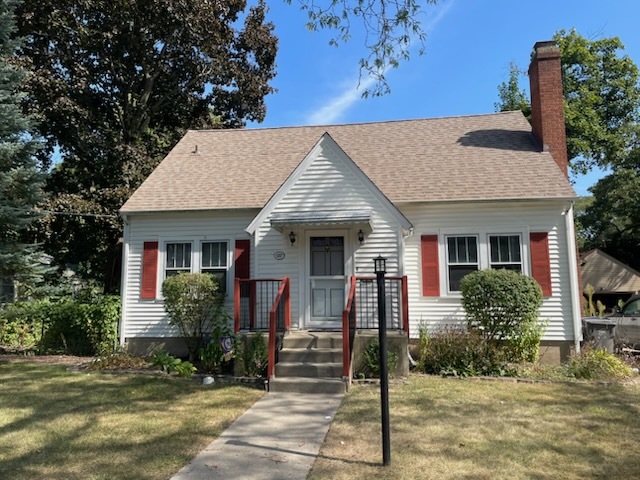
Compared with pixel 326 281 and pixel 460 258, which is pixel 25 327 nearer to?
pixel 326 281

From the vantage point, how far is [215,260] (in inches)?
450

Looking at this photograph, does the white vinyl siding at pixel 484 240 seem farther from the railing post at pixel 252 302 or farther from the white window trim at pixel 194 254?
the white window trim at pixel 194 254

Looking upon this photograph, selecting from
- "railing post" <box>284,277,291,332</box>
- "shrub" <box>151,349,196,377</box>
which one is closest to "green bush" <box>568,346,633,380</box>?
"railing post" <box>284,277,291,332</box>

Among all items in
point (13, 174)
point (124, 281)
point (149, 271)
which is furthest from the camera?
point (124, 281)

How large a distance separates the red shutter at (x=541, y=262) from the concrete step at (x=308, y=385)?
210 inches

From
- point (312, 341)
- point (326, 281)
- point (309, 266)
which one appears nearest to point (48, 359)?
point (309, 266)

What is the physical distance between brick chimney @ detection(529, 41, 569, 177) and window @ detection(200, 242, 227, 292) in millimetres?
8648

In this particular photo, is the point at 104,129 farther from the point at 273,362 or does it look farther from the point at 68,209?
the point at 273,362

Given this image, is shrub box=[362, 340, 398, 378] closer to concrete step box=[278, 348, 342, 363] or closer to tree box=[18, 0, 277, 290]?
concrete step box=[278, 348, 342, 363]

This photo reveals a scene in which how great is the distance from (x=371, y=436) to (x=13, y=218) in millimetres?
10250

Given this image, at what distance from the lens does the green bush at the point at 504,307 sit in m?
9.23

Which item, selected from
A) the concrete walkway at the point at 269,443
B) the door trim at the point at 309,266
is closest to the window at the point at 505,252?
the door trim at the point at 309,266

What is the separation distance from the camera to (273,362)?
817 cm

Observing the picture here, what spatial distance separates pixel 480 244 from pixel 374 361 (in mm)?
4035
